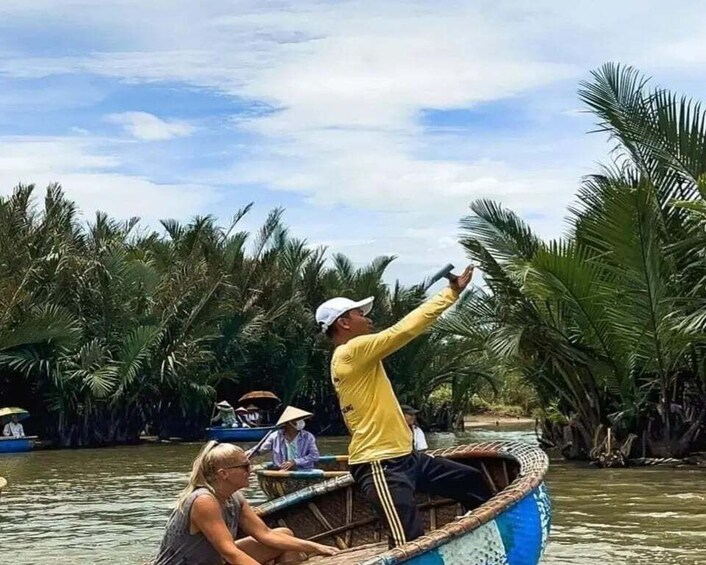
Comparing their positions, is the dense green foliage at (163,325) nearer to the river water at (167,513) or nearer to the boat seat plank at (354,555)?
the river water at (167,513)

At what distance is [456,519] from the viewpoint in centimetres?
616

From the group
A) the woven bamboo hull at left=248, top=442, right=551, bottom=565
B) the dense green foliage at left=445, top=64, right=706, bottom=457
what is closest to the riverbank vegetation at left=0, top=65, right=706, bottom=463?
the dense green foliage at left=445, top=64, right=706, bottom=457

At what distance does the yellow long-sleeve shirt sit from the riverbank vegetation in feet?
29.9

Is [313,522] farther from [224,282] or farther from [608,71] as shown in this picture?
[224,282]

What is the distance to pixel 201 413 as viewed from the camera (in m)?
30.4

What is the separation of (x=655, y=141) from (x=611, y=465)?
467 centimetres

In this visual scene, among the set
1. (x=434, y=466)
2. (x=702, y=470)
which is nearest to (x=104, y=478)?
(x=702, y=470)

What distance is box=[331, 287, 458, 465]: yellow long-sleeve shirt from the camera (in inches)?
218

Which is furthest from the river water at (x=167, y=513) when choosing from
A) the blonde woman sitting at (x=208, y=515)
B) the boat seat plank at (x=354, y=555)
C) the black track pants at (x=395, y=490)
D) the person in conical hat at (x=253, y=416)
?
the person in conical hat at (x=253, y=416)

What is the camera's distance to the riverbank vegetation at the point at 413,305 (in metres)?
15.8

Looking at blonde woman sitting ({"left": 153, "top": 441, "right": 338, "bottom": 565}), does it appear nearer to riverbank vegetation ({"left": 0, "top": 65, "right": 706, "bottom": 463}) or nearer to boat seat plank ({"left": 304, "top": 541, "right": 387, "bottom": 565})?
boat seat plank ({"left": 304, "top": 541, "right": 387, "bottom": 565})

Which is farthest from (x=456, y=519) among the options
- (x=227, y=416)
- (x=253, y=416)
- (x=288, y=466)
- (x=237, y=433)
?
(x=253, y=416)

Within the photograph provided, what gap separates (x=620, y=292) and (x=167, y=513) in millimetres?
6783

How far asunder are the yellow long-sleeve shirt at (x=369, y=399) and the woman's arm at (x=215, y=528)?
2.60 ft
